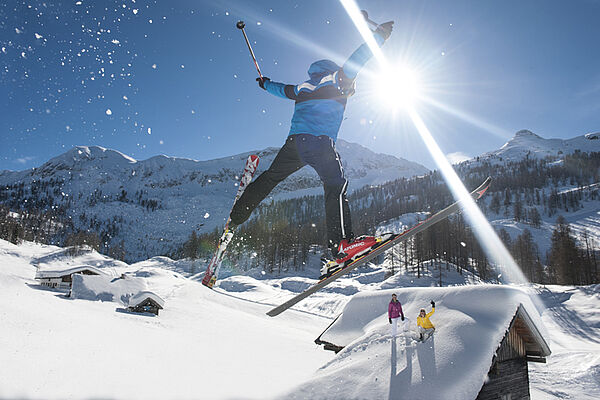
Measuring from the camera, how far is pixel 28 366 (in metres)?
5.89

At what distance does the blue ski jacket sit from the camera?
3.61 m

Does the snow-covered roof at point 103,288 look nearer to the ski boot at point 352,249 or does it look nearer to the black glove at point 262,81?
the black glove at point 262,81

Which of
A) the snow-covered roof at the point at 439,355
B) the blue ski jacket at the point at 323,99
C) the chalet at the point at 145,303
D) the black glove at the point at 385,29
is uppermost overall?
the black glove at the point at 385,29

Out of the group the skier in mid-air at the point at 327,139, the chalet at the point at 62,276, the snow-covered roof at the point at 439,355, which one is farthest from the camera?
the chalet at the point at 62,276

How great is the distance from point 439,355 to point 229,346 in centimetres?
2424

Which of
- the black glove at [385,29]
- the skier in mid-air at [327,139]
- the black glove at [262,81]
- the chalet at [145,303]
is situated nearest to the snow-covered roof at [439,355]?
the skier in mid-air at [327,139]

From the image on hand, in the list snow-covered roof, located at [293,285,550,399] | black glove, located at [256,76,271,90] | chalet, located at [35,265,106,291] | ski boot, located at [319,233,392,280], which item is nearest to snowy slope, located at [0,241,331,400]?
snow-covered roof, located at [293,285,550,399]

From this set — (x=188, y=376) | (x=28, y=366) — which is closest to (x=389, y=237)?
(x=28, y=366)

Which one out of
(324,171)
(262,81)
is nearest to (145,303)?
(262,81)

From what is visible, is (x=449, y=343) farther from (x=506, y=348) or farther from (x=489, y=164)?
(x=489, y=164)

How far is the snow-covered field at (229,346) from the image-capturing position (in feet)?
17.4

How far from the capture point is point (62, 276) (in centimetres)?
3984

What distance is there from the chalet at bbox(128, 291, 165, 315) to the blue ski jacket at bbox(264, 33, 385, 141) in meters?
34.8

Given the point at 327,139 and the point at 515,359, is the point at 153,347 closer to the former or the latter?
the point at 515,359
